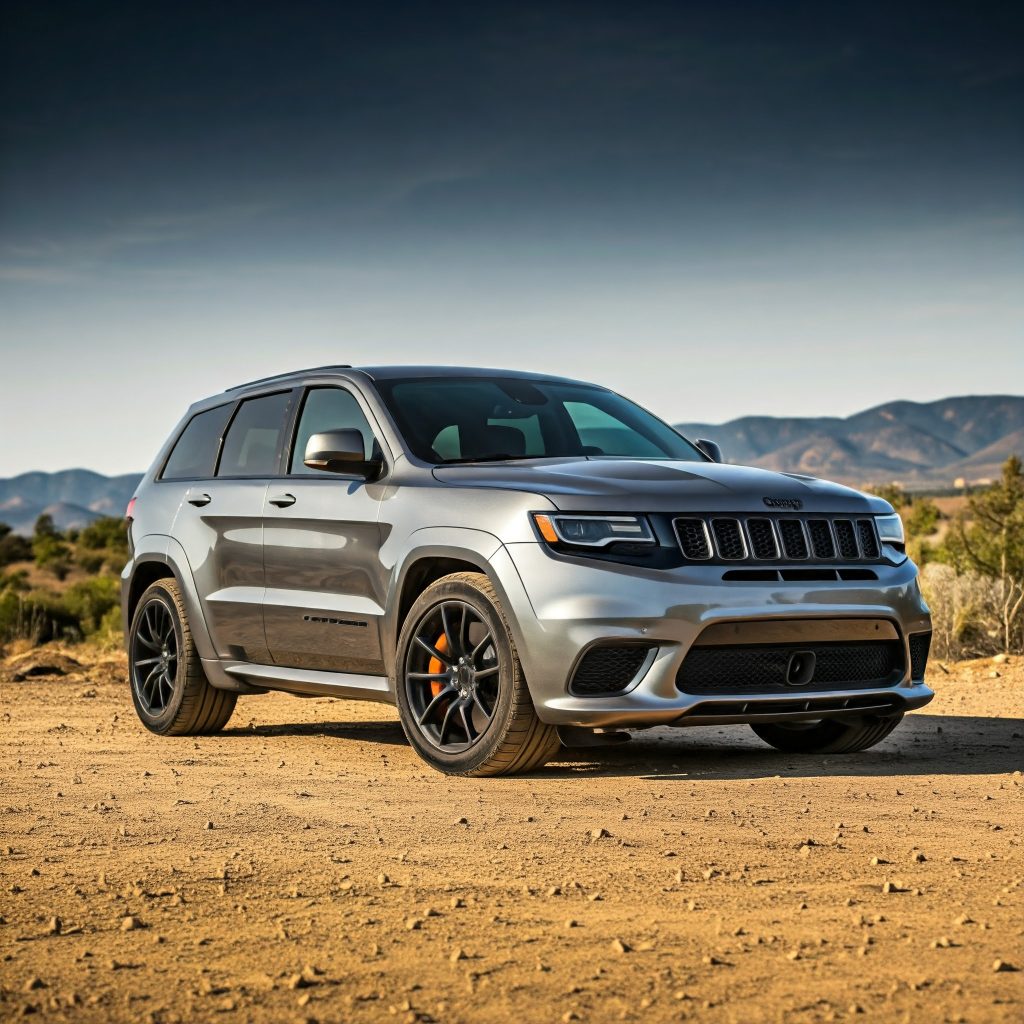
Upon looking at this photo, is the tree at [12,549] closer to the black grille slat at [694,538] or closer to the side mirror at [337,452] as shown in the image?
the side mirror at [337,452]

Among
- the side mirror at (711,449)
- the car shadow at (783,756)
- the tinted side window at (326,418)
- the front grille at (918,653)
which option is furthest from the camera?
the side mirror at (711,449)

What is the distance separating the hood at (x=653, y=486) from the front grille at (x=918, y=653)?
2.12 feet

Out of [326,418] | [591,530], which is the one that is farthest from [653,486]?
[326,418]

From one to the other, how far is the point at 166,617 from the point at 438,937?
18.1ft

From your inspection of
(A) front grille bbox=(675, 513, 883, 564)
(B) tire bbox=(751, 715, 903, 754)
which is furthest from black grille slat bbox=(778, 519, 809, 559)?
(B) tire bbox=(751, 715, 903, 754)

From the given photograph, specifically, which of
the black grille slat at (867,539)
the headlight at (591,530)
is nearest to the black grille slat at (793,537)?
the black grille slat at (867,539)

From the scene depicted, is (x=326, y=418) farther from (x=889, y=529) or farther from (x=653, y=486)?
(x=889, y=529)

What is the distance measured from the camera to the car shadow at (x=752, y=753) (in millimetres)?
7422

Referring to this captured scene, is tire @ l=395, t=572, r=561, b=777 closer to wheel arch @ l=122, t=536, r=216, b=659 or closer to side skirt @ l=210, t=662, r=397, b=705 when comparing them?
side skirt @ l=210, t=662, r=397, b=705

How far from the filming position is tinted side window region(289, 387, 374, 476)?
320 inches

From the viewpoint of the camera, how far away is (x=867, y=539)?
7398 mm

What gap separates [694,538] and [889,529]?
133cm

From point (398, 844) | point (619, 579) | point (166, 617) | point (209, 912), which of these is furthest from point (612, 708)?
point (166, 617)

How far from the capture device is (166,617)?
9.36 metres
